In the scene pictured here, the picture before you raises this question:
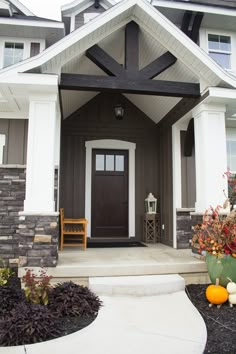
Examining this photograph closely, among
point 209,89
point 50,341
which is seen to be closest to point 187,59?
point 209,89

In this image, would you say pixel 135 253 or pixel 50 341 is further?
pixel 135 253

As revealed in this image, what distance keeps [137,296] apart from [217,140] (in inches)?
98.3

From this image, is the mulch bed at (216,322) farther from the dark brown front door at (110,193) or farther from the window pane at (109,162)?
the window pane at (109,162)

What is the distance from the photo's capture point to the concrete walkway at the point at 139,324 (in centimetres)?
221

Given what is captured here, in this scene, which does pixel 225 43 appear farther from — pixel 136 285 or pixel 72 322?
pixel 72 322

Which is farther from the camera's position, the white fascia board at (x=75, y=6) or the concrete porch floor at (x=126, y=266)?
the white fascia board at (x=75, y=6)

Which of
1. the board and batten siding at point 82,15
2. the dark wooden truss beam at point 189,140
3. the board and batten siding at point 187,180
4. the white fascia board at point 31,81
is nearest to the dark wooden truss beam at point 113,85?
the white fascia board at point 31,81

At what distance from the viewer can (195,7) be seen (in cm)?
586

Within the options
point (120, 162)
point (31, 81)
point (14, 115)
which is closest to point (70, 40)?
point (31, 81)

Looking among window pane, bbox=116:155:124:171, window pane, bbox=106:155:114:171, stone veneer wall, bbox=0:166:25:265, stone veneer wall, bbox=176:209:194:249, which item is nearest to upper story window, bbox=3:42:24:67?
stone veneer wall, bbox=0:166:25:265

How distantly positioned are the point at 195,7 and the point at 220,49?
1.01 meters

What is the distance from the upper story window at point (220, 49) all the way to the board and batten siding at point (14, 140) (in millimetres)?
4184

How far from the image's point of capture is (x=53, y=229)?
3.65 m

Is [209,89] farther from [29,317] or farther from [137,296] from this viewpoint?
[29,317]
